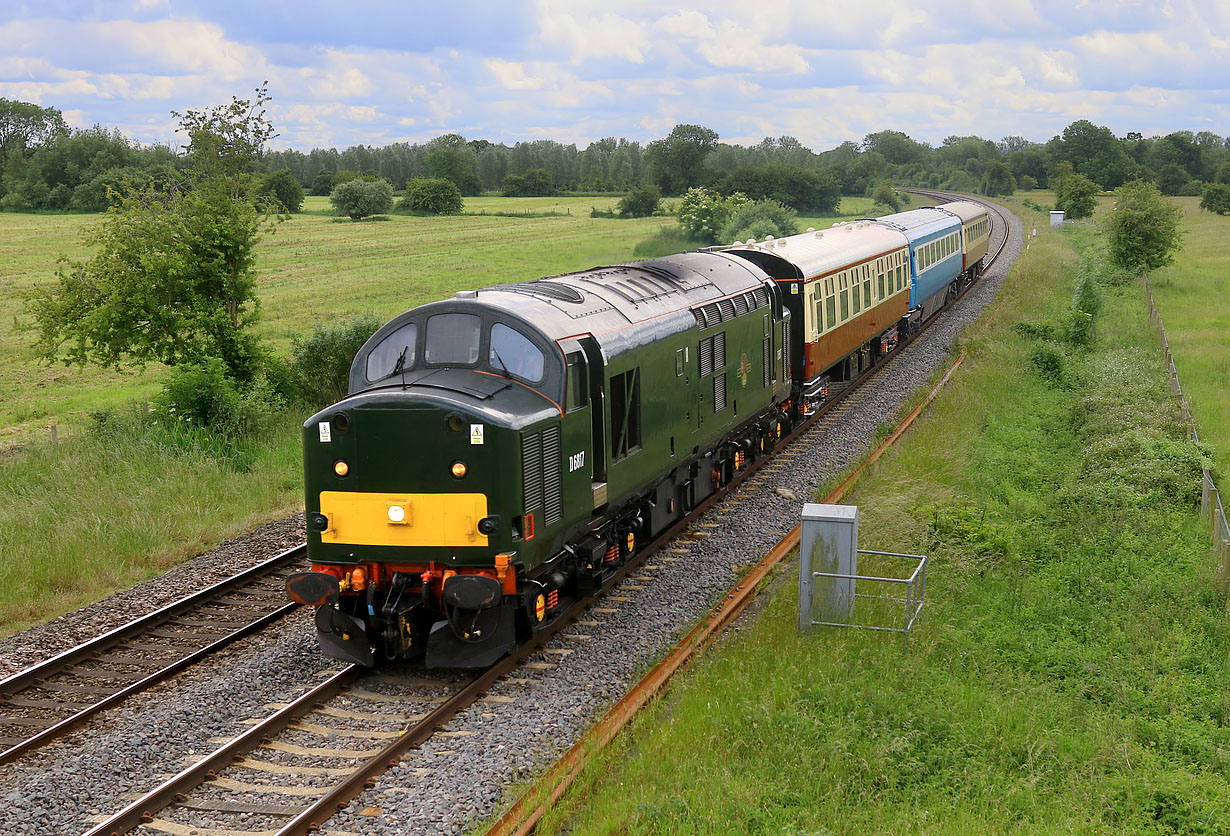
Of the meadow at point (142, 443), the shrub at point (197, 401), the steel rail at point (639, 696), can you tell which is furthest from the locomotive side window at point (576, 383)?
the shrub at point (197, 401)

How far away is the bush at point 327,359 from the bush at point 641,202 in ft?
212

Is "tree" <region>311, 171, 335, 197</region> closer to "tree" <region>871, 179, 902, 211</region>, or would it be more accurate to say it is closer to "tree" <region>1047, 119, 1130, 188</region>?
"tree" <region>871, 179, 902, 211</region>

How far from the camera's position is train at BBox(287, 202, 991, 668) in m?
10.5

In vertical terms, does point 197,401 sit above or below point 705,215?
below

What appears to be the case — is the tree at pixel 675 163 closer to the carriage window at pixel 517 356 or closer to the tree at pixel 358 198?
the tree at pixel 358 198

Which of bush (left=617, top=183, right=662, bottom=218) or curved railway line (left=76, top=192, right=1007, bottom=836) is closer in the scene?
curved railway line (left=76, top=192, right=1007, bottom=836)

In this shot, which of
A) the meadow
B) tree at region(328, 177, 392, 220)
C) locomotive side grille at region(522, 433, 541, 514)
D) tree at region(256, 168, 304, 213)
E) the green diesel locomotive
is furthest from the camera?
tree at region(328, 177, 392, 220)

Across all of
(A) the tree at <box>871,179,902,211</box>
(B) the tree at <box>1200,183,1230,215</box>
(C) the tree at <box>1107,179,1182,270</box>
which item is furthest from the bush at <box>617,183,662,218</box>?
(B) the tree at <box>1200,183,1230,215</box>

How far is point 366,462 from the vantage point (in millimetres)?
10641

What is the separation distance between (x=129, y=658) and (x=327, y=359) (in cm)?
1445

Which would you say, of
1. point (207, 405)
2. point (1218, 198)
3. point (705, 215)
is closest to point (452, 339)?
point (207, 405)

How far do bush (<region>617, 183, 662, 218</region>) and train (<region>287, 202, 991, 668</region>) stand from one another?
75024 mm

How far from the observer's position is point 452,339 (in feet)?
37.8

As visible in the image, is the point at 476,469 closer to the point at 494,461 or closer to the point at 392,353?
the point at 494,461
